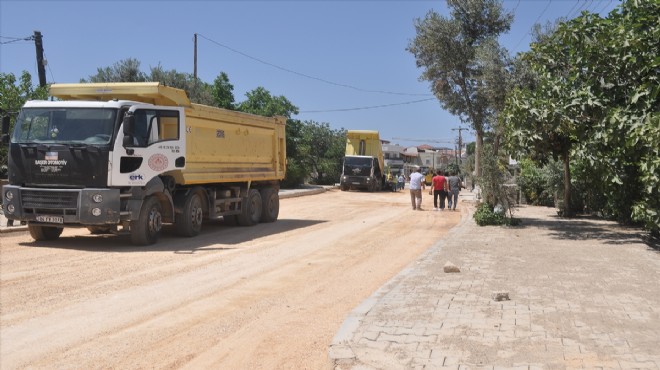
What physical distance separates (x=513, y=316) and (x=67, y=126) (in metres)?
9.24

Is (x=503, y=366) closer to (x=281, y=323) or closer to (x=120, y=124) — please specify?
(x=281, y=323)

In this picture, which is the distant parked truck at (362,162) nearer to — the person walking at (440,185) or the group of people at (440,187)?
the group of people at (440,187)

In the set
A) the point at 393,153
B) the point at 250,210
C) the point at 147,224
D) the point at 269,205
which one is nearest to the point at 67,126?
the point at 147,224

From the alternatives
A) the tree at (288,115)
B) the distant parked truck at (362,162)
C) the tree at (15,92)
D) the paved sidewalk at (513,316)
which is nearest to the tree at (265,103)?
the tree at (288,115)

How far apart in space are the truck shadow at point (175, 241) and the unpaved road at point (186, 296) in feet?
0.13

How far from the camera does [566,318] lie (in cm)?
634

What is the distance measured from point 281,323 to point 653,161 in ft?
26.8

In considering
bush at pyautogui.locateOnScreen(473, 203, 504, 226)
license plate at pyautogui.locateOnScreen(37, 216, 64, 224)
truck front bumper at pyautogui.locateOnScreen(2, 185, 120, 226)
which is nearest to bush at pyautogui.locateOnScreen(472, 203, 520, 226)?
bush at pyautogui.locateOnScreen(473, 203, 504, 226)

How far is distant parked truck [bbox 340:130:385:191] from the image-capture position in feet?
A: 134

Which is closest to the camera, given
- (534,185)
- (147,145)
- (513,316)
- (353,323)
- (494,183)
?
(353,323)

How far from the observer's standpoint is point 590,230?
15.8 meters

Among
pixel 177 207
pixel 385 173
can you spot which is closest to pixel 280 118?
pixel 177 207

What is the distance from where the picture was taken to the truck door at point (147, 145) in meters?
11.8

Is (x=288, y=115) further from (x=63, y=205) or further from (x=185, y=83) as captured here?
(x=63, y=205)
